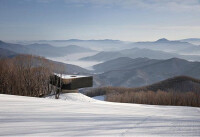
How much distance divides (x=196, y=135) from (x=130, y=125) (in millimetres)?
707

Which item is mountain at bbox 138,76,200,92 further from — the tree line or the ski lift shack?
Result: the ski lift shack

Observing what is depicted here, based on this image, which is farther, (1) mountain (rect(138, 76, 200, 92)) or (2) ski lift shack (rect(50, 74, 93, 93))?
(1) mountain (rect(138, 76, 200, 92))

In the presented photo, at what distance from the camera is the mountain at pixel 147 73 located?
370ft

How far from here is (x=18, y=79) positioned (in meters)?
9.35

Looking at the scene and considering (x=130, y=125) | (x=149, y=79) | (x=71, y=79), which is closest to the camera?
(x=130, y=125)

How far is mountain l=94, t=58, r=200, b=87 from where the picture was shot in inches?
4444

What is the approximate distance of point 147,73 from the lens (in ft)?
429

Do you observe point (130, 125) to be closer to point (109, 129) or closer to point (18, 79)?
point (109, 129)

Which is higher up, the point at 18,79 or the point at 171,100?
the point at 18,79

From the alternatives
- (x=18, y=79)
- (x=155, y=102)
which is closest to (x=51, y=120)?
(x=18, y=79)

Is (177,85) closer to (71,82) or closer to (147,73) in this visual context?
(71,82)

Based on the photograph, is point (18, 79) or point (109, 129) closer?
point (109, 129)

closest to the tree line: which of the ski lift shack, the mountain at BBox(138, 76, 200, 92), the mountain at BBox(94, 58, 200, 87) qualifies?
the ski lift shack

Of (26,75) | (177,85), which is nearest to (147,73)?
(177,85)
